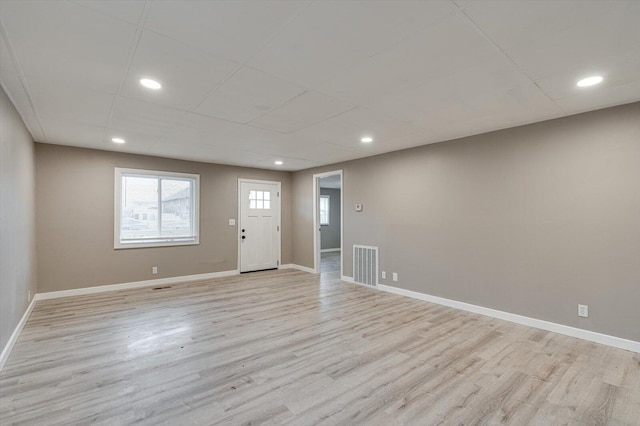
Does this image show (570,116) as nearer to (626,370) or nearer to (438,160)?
(438,160)

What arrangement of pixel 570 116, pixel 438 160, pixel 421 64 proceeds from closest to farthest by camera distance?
pixel 421 64
pixel 570 116
pixel 438 160

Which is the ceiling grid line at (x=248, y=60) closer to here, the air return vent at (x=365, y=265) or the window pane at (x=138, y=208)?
the window pane at (x=138, y=208)

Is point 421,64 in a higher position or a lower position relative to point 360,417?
higher

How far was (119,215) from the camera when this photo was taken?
17.7 ft

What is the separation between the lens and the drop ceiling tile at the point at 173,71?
2.05 meters

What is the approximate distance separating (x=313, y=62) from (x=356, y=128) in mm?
1737

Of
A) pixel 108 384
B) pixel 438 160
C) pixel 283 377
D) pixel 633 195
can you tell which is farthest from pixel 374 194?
pixel 108 384

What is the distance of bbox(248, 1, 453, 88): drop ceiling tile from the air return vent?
385 cm

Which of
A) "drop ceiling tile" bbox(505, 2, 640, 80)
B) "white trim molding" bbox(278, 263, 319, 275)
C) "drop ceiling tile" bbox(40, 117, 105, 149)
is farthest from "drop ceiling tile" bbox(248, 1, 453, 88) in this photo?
"white trim molding" bbox(278, 263, 319, 275)

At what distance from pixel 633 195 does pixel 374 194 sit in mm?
3381

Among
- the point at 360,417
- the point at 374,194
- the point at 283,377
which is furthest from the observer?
the point at 374,194

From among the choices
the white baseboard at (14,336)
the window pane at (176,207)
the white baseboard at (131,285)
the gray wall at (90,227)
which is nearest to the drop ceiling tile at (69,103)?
the gray wall at (90,227)

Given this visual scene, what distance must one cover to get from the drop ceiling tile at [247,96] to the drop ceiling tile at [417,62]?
385 millimetres

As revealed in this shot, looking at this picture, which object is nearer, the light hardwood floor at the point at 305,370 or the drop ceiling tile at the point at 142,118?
the light hardwood floor at the point at 305,370
